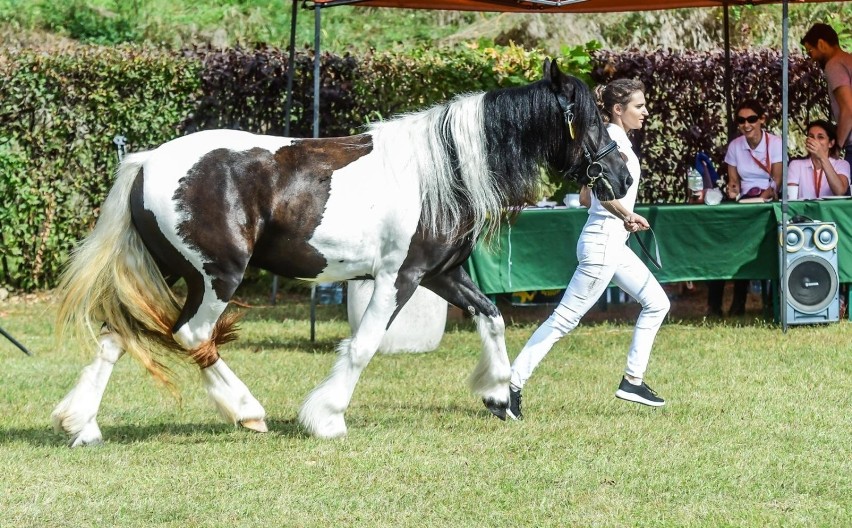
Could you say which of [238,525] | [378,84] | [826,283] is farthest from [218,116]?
[238,525]

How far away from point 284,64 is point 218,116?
2.68 feet

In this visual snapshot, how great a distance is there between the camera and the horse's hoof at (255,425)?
5.89 metres

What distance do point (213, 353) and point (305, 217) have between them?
807 millimetres

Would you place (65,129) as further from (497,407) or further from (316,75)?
(497,407)

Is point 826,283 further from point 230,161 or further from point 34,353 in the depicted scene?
point 34,353

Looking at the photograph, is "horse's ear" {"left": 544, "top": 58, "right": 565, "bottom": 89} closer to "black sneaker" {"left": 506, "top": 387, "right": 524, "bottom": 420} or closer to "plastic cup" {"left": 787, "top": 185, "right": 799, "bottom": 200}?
"black sneaker" {"left": 506, "top": 387, "right": 524, "bottom": 420}

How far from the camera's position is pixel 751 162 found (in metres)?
10.0

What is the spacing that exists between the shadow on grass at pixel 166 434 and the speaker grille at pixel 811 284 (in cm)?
462

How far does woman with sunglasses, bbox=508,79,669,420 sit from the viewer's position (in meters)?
6.16

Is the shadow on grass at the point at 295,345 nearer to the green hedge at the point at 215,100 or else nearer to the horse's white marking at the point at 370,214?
the green hedge at the point at 215,100

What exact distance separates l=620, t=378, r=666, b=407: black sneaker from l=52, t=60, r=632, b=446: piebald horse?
3.75 ft

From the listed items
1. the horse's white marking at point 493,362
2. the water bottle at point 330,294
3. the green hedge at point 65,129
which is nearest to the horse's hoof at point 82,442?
the horse's white marking at point 493,362

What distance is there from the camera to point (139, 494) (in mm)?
4855

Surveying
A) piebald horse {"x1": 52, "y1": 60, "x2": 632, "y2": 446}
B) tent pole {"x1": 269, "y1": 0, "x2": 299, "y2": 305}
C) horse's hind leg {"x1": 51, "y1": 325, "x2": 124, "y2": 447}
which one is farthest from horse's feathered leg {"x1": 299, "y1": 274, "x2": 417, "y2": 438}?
tent pole {"x1": 269, "y1": 0, "x2": 299, "y2": 305}
